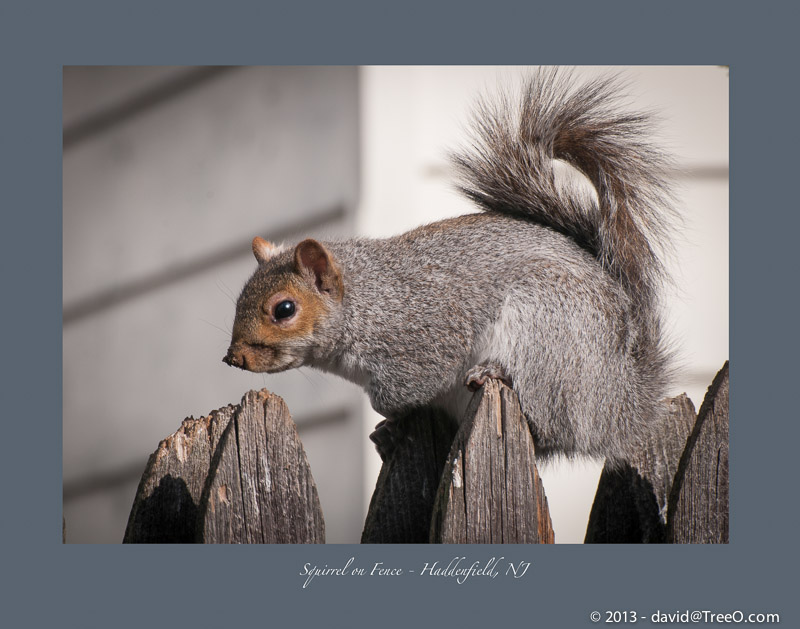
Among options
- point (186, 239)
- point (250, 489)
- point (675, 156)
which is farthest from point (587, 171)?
point (186, 239)

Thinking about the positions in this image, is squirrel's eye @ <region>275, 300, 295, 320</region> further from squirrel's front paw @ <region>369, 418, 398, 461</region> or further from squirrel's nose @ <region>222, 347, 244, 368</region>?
squirrel's front paw @ <region>369, 418, 398, 461</region>

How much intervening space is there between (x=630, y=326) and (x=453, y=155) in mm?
548

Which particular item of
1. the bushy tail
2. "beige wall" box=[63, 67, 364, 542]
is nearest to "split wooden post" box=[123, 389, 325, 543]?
the bushy tail

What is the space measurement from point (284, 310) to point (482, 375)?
1.42 feet

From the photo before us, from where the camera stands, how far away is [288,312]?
180 cm

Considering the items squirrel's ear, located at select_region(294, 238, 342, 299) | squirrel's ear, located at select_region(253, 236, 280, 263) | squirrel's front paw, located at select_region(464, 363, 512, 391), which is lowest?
squirrel's front paw, located at select_region(464, 363, 512, 391)

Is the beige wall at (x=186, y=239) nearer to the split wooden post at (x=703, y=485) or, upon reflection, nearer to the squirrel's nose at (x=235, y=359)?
the squirrel's nose at (x=235, y=359)

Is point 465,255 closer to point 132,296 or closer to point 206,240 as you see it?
point 206,240

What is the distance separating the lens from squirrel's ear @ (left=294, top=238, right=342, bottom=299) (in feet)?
5.88

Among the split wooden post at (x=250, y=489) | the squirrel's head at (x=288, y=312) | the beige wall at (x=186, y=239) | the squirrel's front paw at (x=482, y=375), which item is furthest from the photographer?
the beige wall at (x=186, y=239)

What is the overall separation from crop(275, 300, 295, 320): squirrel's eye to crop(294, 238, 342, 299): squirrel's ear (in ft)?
0.25

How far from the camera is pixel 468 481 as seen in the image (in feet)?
4.45

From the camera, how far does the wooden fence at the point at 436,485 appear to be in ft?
4.47

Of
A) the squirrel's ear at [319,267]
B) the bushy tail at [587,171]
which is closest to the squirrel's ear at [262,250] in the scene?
the squirrel's ear at [319,267]
